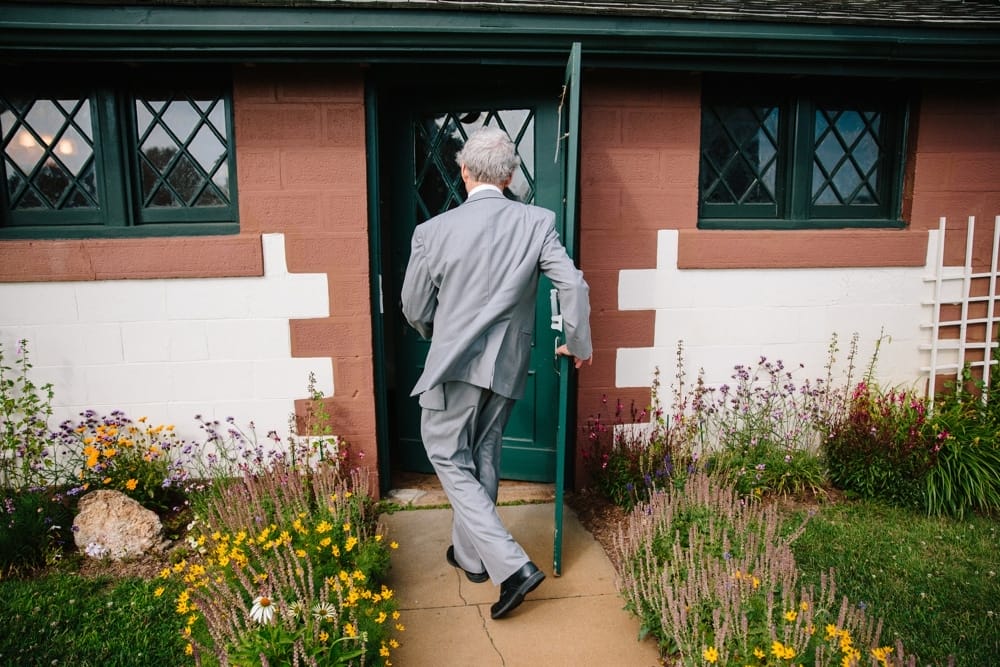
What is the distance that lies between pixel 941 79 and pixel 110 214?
5486mm

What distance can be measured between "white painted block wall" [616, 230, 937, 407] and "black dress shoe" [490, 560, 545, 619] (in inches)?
69.6

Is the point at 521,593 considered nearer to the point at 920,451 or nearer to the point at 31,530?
the point at 31,530

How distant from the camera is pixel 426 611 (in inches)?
118

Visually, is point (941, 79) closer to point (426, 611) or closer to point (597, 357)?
point (597, 357)

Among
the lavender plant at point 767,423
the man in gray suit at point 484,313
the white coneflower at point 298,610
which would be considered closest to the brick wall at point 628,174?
the lavender plant at point 767,423

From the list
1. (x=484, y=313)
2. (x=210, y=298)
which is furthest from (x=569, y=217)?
(x=210, y=298)

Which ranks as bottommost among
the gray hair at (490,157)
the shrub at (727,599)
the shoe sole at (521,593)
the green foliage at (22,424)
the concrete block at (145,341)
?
the shoe sole at (521,593)

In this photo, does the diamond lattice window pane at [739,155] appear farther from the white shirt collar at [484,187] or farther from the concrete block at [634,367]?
the white shirt collar at [484,187]

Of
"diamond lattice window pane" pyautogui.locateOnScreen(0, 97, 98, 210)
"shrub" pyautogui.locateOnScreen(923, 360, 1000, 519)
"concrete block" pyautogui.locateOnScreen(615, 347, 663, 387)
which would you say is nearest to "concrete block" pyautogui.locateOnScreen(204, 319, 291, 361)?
"diamond lattice window pane" pyautogui.locateOnScreen(0, 97, 98, 210)

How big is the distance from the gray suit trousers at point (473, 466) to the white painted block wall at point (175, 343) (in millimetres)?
1347

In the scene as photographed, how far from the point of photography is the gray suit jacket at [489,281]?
2.88m

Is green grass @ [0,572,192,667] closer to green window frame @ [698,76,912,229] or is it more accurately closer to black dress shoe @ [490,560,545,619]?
black dress shoe @ [490,560,545,619]

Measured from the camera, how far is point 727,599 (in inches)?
89.7

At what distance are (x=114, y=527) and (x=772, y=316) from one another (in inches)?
168
